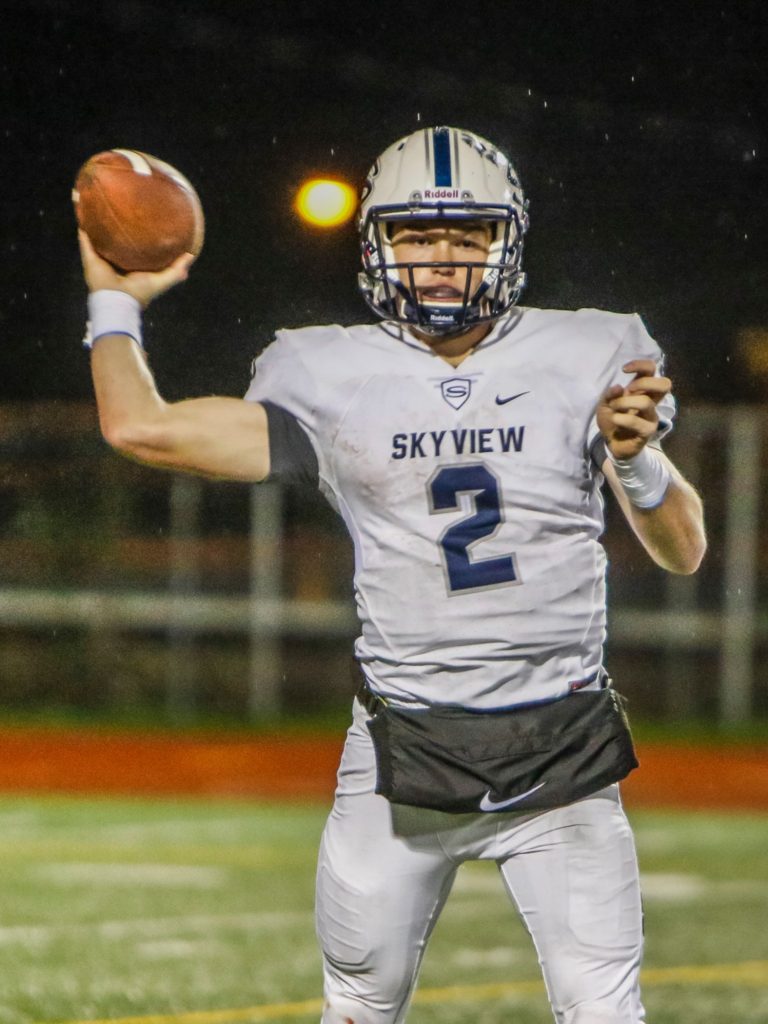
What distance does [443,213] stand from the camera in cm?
236

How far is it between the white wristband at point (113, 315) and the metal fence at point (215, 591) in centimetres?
671

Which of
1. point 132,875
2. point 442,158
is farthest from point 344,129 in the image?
point 442,158

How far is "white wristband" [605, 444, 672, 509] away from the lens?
2.19 metres

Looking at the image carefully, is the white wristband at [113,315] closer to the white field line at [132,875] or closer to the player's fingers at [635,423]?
the player's fingers at [635,423]

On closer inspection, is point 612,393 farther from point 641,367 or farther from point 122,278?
point 122,278

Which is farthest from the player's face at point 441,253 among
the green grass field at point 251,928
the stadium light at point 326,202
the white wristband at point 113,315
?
the stadium light at point 326,202

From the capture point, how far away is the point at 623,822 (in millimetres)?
2330

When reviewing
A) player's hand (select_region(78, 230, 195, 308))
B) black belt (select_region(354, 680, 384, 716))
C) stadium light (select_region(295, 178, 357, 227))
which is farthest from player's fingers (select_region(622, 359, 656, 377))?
stadium light (select_region(295, 178, 357, 227))

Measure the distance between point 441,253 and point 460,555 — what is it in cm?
44

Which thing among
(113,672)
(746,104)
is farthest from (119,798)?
(746,104)

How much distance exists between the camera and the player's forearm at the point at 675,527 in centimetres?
227

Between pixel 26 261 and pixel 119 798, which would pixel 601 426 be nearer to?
pixel 119 798

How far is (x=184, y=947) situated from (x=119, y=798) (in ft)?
9.04

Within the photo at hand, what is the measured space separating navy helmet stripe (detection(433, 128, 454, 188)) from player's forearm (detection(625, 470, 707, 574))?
53 cm
